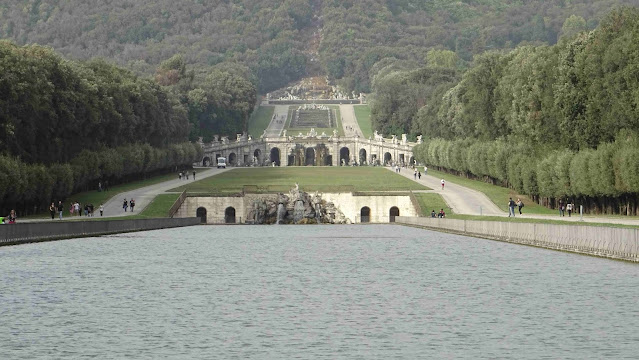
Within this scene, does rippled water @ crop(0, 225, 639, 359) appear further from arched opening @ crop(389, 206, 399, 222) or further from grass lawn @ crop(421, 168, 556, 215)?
arched opening @ crop(389, 206, 399, 222)

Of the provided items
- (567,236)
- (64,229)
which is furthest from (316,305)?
(64,229)

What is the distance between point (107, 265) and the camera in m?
59.0

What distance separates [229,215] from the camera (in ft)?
449

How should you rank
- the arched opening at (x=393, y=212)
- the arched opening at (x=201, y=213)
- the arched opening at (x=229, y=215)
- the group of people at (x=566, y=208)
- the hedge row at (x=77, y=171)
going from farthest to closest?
the arched opening at (x=229, y=215), the arched opening at (x=393, y=212), the arched opening at (x=201, y=213), the group of people at (x=566, y=208), the hedge row at (x=77, y=171)

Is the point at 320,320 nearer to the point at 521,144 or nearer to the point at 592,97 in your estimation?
the point at 592,97

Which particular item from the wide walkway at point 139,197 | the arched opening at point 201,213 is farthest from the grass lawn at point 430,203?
the wide walkway at point 139,197

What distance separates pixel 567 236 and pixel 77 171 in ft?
203

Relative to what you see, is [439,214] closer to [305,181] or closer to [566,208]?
[566,208]

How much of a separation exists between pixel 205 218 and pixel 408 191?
60.9 ft

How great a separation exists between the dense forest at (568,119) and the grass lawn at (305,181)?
955 cm

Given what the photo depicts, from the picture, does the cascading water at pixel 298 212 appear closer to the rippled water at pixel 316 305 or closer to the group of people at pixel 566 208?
the group of people at pixel 566 208

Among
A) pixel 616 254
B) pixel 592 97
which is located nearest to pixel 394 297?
pixel 616 254

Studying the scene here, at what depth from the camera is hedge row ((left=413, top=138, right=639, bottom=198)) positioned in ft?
308

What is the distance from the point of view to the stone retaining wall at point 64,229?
68.9 m
